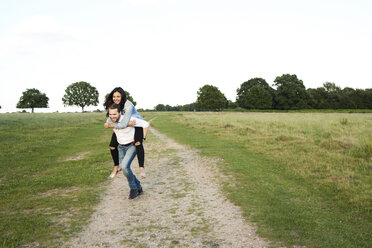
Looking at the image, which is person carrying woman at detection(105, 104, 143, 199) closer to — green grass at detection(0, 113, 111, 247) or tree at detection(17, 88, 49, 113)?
green grass at detection(0, 113, 111, 247)

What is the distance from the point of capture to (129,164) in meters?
5.80

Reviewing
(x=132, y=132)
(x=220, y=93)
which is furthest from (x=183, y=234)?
(x=220, y=93)

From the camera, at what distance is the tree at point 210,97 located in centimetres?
8988

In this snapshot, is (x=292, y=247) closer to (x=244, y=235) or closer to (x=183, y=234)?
(x=244, y=235)

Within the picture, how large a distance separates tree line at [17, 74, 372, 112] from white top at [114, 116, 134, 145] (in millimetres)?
78508

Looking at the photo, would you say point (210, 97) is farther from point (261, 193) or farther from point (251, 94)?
point (261, 193)

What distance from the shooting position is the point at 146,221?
4.83 m

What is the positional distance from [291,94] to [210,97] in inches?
1075

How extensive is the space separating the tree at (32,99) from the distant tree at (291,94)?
307ft

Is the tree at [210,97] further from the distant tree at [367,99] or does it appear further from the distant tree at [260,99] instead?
the distant tree at [367,99]

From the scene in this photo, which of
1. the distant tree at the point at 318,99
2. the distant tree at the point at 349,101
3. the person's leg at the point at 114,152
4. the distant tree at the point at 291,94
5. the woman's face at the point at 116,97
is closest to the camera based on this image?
the woman's face at the point at 116,97

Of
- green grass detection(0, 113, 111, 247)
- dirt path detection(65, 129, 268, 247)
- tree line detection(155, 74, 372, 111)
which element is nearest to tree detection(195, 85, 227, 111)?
tree line detection(155, 74, 372, 111)

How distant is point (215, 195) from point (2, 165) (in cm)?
925

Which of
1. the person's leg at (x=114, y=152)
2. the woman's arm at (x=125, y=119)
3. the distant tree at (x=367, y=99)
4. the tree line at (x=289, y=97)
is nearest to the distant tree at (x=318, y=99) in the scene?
the tree line at (x=289, y=97)
